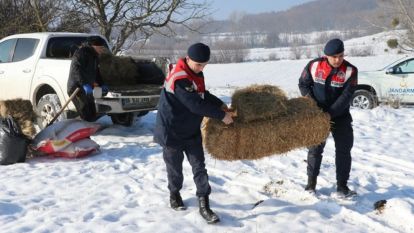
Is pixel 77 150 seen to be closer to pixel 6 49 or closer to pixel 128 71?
pixel 128 71

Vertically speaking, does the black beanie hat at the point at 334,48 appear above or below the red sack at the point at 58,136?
above

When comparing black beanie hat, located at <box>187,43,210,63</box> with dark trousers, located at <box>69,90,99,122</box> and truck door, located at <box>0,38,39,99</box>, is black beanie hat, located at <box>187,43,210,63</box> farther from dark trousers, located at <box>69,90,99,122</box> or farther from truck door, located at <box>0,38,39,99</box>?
truck door, located at <box>0,38,39,99</box>

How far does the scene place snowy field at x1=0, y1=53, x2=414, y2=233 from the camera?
14.2 feet

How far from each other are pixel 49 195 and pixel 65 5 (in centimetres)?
1122

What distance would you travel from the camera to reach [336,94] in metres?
4.78

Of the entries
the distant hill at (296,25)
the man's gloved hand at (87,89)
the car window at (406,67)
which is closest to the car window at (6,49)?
the man's gloved hand at (87,89)

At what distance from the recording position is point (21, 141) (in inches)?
251

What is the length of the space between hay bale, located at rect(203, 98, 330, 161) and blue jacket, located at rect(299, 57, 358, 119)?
198 mm

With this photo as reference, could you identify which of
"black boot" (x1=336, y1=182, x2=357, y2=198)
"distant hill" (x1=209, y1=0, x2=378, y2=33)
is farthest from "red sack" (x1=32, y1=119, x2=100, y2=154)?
"distant hill" (x1=209, y1=0, x2=378, y2=33)

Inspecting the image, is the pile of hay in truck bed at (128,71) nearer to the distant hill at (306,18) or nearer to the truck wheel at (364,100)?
the truck wheel at (364,100)

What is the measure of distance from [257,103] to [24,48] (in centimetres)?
579

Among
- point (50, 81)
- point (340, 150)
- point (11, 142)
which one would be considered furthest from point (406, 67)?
point (11, 142)

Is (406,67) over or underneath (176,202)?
over

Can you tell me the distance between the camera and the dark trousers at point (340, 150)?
484 centimetres
